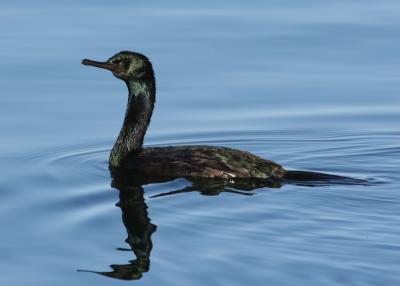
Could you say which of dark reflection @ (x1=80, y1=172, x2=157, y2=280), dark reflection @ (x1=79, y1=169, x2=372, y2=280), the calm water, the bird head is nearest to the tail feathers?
dark reflection @ (x1=79, y1=169, x2=372, y2=280)

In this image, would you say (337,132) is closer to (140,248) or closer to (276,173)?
(276,173)

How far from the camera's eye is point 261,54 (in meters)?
19.5

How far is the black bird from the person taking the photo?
1452 centimetres

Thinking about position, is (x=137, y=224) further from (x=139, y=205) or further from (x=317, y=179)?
(x=317, y=179)

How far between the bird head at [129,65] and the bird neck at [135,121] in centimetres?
11

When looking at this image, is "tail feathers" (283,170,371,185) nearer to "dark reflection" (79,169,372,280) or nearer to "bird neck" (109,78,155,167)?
"dark reflection" (79,169,372,280)

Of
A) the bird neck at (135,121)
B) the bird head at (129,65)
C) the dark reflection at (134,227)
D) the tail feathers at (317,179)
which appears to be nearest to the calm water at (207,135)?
the dark reflection at (134,227)

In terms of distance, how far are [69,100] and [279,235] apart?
21.2 feet

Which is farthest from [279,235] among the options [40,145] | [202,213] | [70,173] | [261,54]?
[261,54]

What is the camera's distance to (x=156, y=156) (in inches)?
592

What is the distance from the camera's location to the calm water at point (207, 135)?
37.3 feet

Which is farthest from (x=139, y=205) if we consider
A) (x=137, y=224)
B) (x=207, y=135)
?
(x=207, y=135)

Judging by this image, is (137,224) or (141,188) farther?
(141,188)

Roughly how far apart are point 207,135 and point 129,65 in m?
1.75
